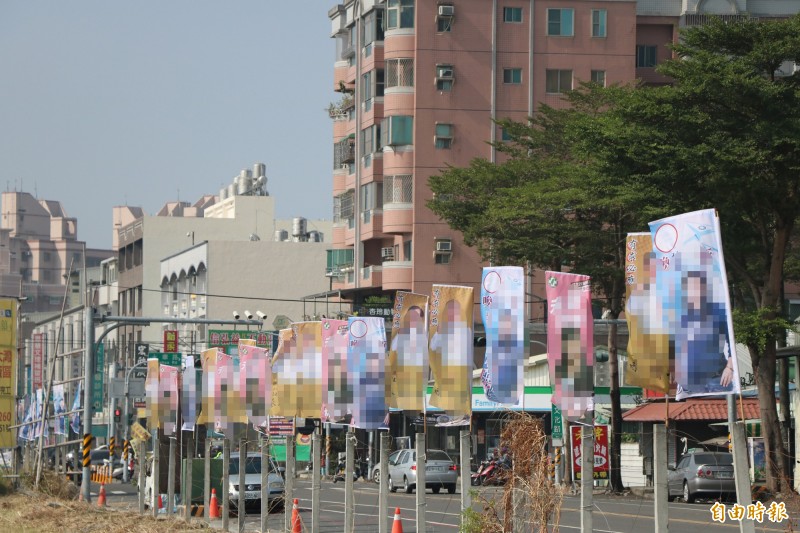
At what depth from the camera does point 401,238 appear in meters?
69.8

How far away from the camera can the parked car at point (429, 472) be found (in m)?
44.3

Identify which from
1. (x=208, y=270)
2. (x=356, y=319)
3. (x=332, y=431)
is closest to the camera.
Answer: (x=356, y=319)

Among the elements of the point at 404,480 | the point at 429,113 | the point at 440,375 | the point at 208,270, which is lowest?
the point at 404,480

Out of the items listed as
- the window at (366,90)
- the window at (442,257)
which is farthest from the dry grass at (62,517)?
the window at (366,90)

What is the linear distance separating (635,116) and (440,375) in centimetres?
1669

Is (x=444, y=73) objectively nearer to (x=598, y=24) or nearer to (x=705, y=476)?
(x=598, y=24)

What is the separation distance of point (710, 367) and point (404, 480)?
3176 cm

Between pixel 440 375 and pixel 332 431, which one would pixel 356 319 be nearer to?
pixel 440 375

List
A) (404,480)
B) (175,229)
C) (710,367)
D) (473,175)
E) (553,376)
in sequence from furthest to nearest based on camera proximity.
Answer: (175,229), (473,175), (404,480), (553,376), (710,367)

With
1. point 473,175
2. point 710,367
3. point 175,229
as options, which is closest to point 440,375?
point 710,367

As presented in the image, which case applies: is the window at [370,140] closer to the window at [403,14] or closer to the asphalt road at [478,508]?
the window at [403,14]

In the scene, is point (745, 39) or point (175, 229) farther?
point (175, 229)

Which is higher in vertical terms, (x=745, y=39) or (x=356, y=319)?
(x=745, y=39)

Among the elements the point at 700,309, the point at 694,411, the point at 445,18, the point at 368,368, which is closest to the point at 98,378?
the point at 445,18
